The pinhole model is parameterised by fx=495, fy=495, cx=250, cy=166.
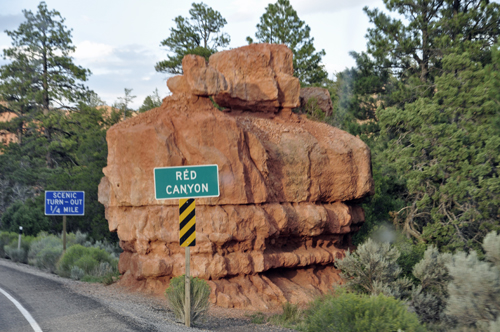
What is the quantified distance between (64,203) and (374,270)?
40.3ft

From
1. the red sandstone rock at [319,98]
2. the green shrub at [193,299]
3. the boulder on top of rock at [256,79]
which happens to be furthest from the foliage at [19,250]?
the green shrub at [193,299]

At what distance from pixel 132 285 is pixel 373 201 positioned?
527 inches

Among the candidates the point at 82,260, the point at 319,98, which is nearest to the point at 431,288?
the point at 319,98

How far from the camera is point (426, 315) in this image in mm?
14094

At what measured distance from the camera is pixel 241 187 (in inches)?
590

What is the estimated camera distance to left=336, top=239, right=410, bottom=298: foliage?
1427cm

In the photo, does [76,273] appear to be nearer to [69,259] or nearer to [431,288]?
[69,259]

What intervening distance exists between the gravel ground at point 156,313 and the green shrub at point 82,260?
2.40 meters

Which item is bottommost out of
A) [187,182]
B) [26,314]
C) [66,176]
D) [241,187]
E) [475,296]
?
[26,314]

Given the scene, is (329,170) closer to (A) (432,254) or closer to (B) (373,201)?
(A) (432,254)

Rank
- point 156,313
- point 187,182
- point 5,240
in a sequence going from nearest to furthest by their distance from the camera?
1. point 187,182
2. point 156,313
3. point 5,240

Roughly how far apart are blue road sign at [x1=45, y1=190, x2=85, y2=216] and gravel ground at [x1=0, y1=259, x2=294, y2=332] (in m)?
4.85

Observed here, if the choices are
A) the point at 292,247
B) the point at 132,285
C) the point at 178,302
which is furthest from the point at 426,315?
the point at 132,285

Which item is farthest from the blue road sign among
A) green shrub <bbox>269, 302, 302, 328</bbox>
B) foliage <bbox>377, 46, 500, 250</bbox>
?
foliage <bbox>377, 46, 500, 250</bbox>
